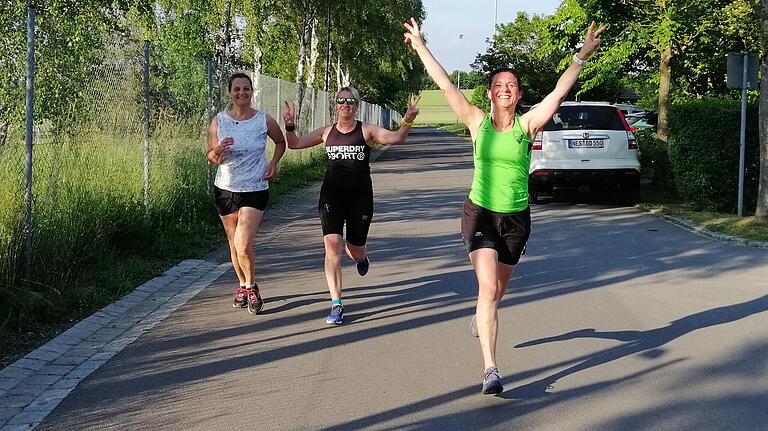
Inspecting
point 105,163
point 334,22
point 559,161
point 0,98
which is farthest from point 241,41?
point 0,98

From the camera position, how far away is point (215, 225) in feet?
39.1

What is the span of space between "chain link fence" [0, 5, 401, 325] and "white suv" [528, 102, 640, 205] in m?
5.55

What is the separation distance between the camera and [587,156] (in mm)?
15141

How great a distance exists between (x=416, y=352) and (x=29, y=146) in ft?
11.3

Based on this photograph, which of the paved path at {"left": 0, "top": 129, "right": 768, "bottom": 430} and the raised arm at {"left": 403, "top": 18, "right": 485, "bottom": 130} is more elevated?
the raised arm at {"left": 403, "top": 18, "right": 485, "bottom": 130}

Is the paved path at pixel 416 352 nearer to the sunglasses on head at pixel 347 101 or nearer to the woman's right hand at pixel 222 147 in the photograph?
the woman's right hand at pixel 222 147

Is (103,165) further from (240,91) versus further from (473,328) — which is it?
(473,328)

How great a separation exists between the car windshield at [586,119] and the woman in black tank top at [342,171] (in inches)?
344

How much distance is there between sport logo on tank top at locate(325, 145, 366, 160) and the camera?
7.06 m

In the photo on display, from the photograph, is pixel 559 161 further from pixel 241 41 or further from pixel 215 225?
pixel 241 41

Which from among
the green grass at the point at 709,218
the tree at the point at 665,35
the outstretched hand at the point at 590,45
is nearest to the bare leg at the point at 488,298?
the outstretched hand at the point at 590,45

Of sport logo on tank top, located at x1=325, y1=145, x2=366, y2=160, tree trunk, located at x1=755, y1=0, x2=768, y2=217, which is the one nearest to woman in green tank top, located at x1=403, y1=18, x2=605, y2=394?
sport logo on tank top, located at x1=325, y1=145, x2=366, y2=160

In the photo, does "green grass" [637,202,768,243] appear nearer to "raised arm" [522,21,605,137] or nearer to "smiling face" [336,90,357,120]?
"smiling face" [336,90,357,120]

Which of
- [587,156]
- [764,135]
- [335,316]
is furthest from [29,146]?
[587,156]
